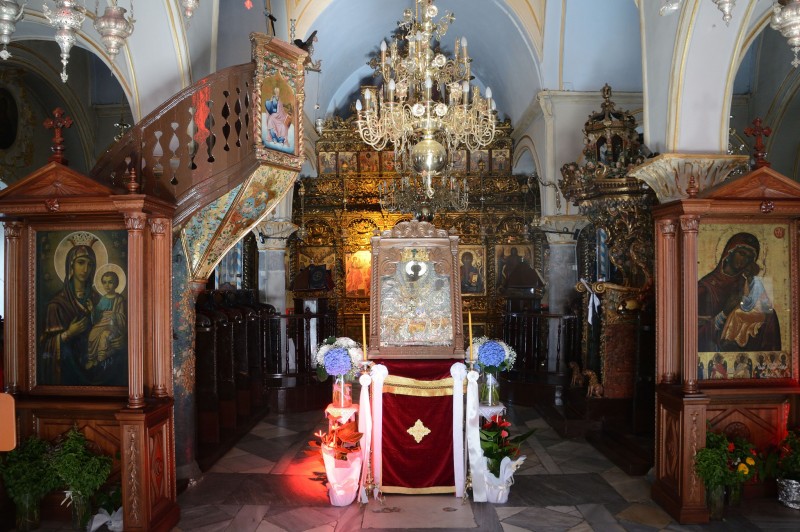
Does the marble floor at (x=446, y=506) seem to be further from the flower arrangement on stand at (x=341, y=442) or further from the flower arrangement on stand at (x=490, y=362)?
the flower arrangement on stand at (x=490, y=362)

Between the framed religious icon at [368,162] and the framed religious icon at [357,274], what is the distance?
1.92 metres

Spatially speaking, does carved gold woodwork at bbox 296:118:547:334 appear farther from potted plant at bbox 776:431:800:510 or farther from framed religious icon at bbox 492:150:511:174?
potted plant at bbox 776:431:800:510

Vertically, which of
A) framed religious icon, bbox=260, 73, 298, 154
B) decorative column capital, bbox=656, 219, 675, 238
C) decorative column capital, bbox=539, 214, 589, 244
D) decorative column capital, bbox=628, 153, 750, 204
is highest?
framed religious icon, bbox=260, 73, 298, 154

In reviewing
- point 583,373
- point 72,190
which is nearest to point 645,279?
point 583,373

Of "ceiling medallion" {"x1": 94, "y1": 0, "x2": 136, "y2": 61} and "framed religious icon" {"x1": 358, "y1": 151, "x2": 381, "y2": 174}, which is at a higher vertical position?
"framed religious icon" {"x1": 358, "y1": 151, "x2": 381, "y2": 174}

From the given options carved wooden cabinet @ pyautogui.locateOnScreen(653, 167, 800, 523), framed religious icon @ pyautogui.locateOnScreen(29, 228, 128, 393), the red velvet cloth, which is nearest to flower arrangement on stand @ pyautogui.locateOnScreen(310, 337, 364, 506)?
the red velvet cloth

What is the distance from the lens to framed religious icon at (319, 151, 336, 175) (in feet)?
48.9

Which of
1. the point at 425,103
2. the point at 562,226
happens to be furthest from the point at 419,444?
the point at 562,226

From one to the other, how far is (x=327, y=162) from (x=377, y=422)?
10260 millimetres

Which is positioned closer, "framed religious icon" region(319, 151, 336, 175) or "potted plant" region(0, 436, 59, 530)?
"potted plant" region(0, 436, 59, 530)

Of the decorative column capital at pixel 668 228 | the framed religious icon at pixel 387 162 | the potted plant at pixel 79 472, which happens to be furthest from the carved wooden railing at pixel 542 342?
the potted plant at pixel 79 472

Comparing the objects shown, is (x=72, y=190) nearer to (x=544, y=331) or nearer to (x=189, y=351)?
(x=189, y=351)

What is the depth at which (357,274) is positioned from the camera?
14.7m

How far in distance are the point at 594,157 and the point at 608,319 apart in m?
2.06
